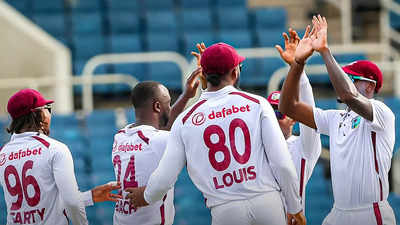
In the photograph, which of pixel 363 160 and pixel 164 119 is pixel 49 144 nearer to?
pixel 164 119

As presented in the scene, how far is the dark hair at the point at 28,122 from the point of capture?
215 inches

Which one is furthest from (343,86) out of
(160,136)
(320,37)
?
(160,136)

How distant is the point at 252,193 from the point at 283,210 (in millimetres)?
235

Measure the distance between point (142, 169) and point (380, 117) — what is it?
1634mm

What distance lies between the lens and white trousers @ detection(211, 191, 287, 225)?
4.59 meters

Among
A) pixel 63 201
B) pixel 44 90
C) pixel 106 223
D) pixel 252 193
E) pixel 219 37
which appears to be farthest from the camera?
pixel 219 37

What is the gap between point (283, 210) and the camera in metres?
4.68

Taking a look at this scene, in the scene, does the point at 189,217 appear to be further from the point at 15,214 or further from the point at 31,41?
the point at 15,214

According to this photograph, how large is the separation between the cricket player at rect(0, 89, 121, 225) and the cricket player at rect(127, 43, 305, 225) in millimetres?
726

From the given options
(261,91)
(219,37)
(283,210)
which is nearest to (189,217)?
(261,91)

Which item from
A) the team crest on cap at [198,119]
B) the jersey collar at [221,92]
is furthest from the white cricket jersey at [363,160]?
Result: the team crest on cap at [198,119]

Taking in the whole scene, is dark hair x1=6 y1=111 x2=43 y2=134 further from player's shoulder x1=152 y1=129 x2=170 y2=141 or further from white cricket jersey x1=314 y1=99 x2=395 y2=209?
white cricket jersey x1=314 y1=99 x2=395 y2=209

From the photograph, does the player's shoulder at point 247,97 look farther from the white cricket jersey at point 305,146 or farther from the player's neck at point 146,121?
the player's neck at point 146,121

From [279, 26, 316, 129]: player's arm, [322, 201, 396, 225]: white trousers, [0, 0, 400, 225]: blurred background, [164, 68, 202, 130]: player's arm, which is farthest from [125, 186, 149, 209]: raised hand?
[0, 0, 400, 225]: blurred background
